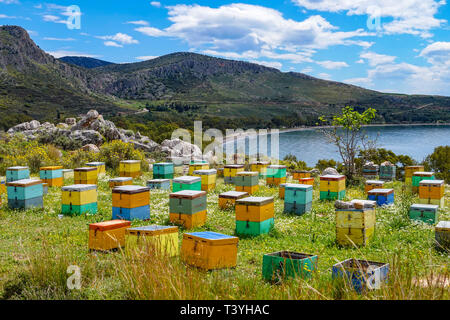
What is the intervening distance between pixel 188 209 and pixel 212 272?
3.89m

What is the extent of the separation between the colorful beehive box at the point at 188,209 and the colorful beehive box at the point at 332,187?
4979 mm

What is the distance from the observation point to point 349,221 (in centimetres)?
743

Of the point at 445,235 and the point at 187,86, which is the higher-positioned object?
the point at 187,86

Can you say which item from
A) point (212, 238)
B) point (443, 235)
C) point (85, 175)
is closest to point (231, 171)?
point (85, 175)

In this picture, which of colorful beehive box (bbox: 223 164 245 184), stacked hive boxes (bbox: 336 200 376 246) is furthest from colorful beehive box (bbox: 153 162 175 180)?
stacked hive boxes (bbox: 336 200 376 246)

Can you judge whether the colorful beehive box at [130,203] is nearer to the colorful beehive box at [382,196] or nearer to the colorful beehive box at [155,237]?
the colorful beehive box at [155,237]

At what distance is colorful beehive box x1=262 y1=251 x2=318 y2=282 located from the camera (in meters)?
5.00

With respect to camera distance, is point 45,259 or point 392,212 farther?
point 392,212

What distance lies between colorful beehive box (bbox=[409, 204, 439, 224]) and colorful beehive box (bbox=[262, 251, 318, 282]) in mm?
5048

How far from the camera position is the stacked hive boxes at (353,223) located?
735 cm
